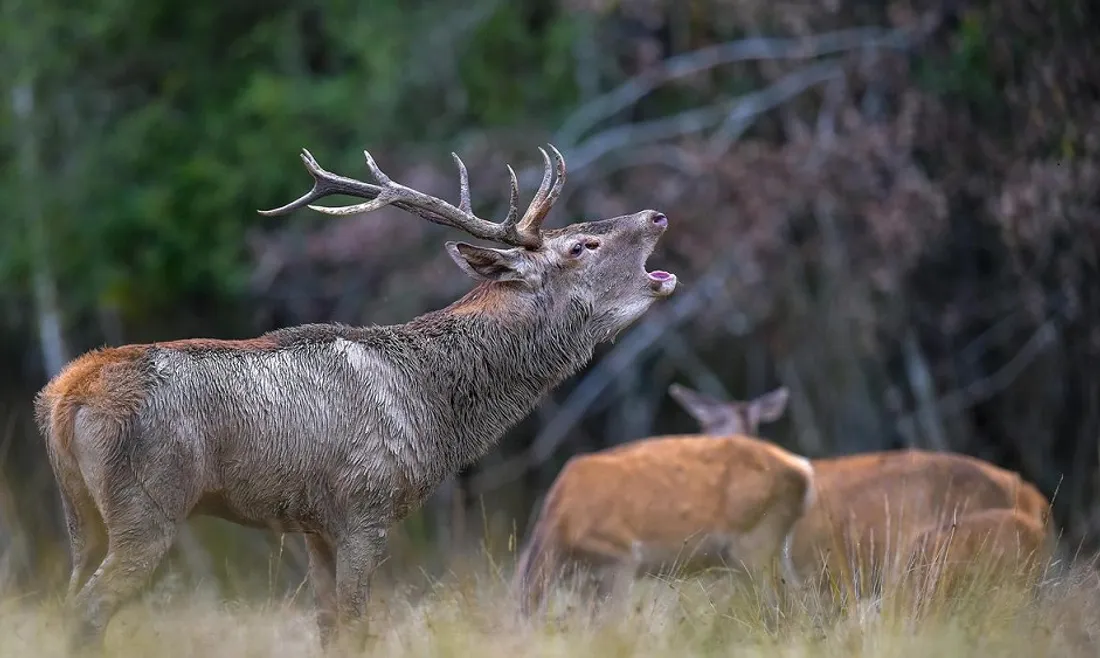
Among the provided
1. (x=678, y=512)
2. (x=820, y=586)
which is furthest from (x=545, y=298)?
(x=678, y=512)

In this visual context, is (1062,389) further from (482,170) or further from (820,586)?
(820,586)

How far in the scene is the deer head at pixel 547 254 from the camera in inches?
270

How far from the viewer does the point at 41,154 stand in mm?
17188

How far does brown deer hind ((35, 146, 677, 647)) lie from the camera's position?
5.78m

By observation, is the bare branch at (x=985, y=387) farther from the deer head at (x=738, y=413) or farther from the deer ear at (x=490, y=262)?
the deer ear at (x=490, y=262)

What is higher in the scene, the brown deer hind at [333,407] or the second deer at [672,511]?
the brown deer hind at [333,407]

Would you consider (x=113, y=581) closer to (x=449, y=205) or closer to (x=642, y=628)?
(x=642, y=628)

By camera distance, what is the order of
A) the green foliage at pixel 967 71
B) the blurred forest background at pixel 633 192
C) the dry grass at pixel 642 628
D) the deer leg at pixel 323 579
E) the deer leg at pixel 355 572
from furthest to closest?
the blurred forest background at pixel 633 192, the green foliage at pixel 967 71, the deer leg at pixel 323 579, the deer leg at pixel 355 572, the dry grass at pixel 642 628

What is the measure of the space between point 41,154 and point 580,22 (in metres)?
5.97

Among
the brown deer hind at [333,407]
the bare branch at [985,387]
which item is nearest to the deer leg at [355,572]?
the brown deer hind at [333,407]

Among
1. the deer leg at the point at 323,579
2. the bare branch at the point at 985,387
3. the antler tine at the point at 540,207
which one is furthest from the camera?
the bare branch at the point at 985,387

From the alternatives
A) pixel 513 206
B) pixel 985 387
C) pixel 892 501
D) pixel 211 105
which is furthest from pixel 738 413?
pixel 211 105

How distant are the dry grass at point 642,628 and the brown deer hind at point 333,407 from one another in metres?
0.29

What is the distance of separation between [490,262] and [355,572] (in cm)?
149
